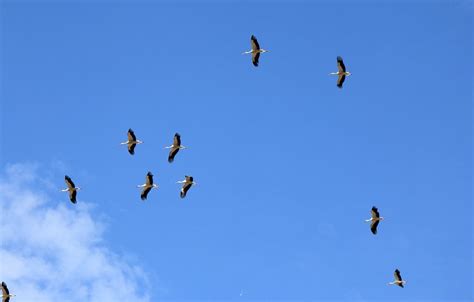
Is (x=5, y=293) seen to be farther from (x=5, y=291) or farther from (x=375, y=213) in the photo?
(x=375, y=213)

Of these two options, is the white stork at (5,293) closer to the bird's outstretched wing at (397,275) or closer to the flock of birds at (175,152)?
the flock of birds at (175,152)

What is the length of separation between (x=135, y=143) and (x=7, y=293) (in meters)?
13.6

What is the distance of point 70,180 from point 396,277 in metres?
24.0

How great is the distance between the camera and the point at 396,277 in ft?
317

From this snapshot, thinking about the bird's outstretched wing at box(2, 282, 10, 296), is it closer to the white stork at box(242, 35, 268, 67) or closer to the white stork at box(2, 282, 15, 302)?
the white stork at box(2, 282, 15, 302)

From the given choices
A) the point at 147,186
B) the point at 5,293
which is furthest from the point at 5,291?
the point at 147,186

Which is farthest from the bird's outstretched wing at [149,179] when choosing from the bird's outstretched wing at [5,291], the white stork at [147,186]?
the bird's outstretched wing at [5,291]

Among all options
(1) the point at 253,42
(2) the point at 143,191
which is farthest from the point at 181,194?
(1) the point at 253,42

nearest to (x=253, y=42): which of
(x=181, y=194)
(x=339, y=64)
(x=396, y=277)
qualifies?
(x=339, y=64)

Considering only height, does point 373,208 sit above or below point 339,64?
below

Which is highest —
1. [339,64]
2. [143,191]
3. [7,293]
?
[339,64]

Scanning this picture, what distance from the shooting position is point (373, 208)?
310 ft

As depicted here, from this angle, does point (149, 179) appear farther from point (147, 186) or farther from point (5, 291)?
point (5, 291)

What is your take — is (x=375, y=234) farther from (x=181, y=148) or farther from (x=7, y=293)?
(x=7, y=293)
